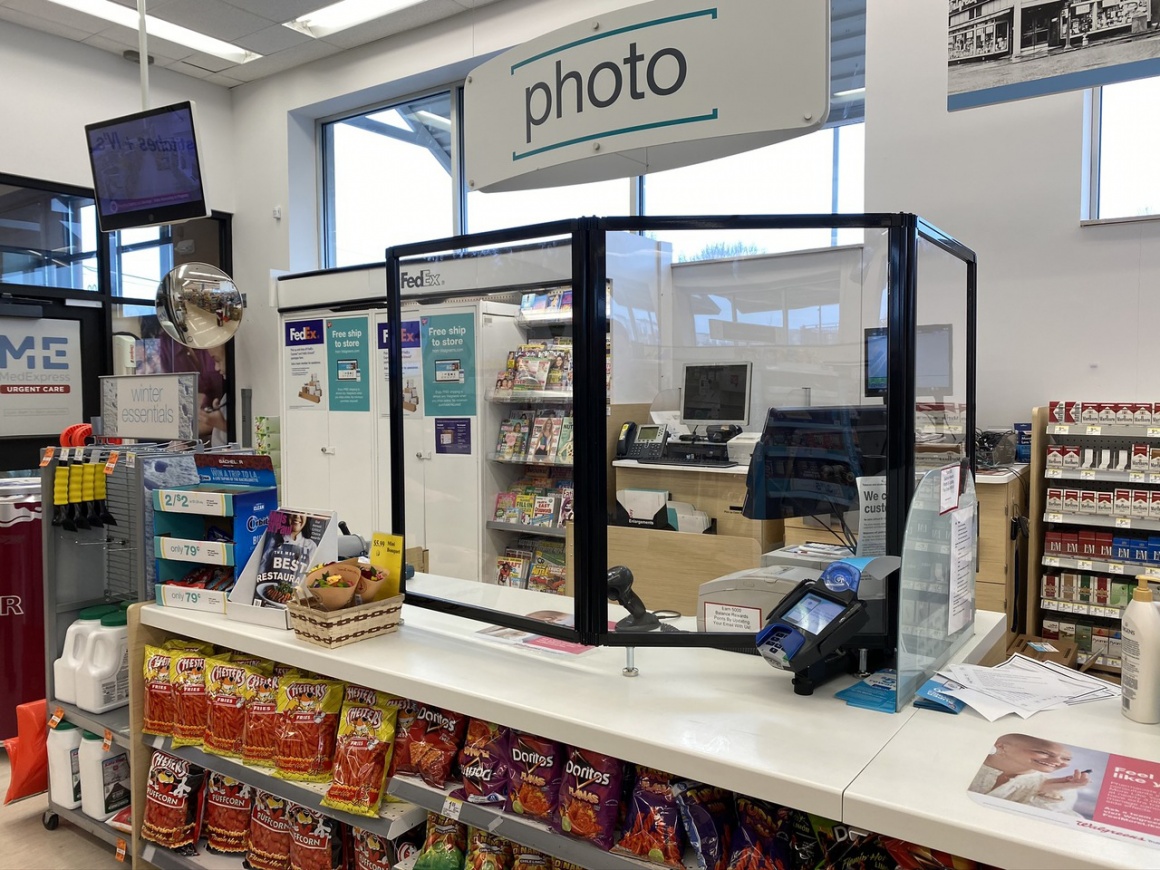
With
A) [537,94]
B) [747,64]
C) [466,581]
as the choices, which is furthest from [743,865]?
[537,94]

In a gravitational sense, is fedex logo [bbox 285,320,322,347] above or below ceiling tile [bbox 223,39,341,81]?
below

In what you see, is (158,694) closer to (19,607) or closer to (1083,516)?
(19,607)

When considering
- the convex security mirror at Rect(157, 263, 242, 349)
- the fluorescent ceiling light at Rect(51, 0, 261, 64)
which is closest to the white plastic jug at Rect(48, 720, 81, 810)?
the convex security mirror at Rect(157, 263, 242, 349)

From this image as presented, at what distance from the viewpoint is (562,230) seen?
79.6 inches

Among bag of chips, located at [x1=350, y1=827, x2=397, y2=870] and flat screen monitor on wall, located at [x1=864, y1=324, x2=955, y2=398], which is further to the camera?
bag of chips, located at [x1=350, y1=827, x2=397, y2=870]

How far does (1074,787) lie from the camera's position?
54.7 inches

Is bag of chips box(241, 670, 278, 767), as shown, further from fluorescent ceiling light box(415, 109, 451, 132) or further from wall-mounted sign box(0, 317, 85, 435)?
fluorescent ceiling light box(415, 109, 451, 132)

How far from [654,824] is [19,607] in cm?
346

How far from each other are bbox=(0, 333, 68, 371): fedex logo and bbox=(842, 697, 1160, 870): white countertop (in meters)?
6.87

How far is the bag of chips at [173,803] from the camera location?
8.34 feet

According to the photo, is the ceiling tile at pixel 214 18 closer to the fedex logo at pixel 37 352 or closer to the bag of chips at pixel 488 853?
the fedex logo at pixel 37 352

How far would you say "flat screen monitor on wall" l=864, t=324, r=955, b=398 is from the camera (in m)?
1.89

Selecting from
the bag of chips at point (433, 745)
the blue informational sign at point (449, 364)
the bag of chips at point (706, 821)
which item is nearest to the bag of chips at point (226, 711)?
the bag of chips at point (433, 745)

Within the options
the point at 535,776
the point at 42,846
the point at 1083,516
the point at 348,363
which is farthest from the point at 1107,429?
the point at 42,846
